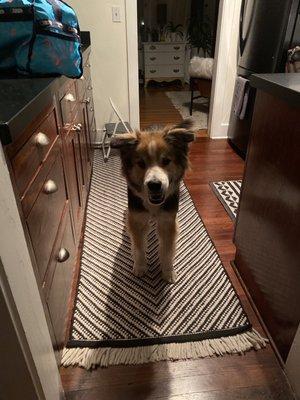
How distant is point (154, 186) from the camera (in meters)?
1.21

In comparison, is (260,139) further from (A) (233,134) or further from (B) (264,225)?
(A) (233,134)

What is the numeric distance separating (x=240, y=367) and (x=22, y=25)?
1.52 metres

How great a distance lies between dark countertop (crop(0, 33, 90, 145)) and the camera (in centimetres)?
64

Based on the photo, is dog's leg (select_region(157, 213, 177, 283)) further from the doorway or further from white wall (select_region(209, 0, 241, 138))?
the doorway

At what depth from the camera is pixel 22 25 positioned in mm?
1019

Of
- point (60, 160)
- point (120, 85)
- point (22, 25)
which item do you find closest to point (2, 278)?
point (60, 160)

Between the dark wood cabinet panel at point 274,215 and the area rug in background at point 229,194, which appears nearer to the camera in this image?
the dark wood cabinet panel at point 274,215

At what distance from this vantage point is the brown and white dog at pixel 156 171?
1.25 m

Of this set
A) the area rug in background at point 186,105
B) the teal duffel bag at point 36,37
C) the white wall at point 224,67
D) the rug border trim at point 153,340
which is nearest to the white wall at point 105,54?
the white wall at point 224,67

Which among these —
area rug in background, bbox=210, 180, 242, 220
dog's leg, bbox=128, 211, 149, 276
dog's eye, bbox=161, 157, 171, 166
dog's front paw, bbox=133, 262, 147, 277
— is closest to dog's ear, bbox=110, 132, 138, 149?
dog's eye, bbox=161, 157, 171, 166

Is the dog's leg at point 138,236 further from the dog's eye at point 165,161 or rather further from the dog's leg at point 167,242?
the dog's eye at point 165,161

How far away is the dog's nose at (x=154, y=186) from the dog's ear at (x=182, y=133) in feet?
0.72

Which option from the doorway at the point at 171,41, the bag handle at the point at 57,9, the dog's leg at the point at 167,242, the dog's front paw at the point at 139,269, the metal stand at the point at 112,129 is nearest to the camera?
the bag handle at the point at 57,9

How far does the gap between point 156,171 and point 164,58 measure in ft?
18.5
